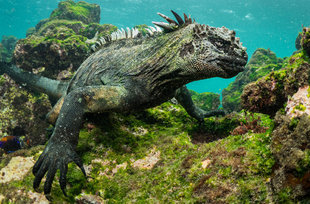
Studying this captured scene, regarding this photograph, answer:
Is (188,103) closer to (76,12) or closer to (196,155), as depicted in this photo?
(196,155)

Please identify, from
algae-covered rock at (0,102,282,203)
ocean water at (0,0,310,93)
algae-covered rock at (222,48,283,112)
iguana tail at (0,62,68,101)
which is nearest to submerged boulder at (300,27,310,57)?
algae-covered rock at (0,102,282,203)

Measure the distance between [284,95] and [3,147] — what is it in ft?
19.8

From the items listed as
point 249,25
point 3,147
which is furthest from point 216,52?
point 249,25

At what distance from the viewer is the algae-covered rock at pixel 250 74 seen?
32.1 ft

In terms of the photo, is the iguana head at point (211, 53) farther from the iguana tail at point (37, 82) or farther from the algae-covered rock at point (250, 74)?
the algae-covered rock at point (250, 74)

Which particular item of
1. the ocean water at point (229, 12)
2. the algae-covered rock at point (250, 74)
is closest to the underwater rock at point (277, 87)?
the algae-covered rock at point (250, 74)

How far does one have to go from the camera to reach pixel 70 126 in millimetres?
2492

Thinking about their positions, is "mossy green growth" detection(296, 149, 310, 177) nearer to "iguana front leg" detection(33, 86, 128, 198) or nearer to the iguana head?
the iguana head

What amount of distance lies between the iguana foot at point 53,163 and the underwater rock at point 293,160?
2113 mm

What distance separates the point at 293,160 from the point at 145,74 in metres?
2.20

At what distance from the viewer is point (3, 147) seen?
457 centimetres

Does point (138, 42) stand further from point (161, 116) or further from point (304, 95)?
point (304, 95)

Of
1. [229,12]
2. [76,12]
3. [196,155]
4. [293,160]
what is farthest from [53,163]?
[229,12]

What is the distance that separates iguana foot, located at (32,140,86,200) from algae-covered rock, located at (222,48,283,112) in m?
8.16
